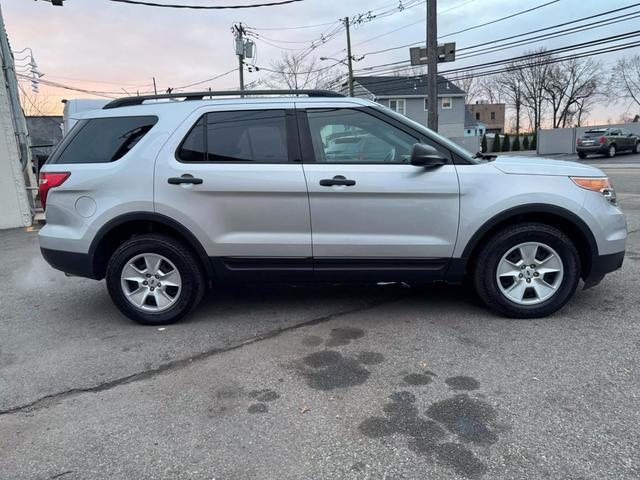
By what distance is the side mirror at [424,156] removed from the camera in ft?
12.5

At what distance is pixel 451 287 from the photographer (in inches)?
201

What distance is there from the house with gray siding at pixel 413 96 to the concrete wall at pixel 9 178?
3913 cm

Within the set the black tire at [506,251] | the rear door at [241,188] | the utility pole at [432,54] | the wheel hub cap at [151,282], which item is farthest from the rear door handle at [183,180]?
the utility pole at [432,54]

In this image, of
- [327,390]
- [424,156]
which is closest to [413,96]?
[424,156]

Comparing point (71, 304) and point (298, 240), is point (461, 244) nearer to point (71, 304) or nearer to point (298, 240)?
point (298, 240)

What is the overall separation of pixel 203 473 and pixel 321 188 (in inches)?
90.2

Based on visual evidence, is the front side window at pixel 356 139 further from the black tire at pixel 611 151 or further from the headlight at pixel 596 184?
the black tire at pixel 611 151

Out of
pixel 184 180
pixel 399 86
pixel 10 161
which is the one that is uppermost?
pixel 399 86

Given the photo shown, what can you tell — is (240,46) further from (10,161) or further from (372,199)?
(372,199)

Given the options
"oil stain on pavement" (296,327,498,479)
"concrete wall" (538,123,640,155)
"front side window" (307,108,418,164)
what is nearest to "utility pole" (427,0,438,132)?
"front side window" (307,108,418,164)

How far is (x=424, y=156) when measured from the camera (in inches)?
149

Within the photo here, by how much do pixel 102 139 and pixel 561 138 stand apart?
124 feet

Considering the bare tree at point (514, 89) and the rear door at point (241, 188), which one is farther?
the bare tree at point (514, 89)

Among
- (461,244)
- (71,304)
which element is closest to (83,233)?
(71,304)
